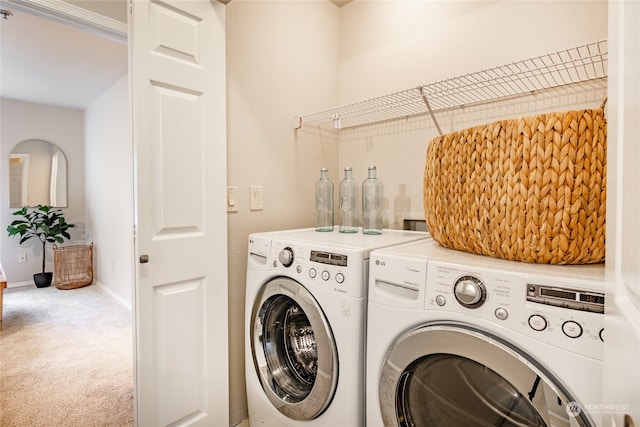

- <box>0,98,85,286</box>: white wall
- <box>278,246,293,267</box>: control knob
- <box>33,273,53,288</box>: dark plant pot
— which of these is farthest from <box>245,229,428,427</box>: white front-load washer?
<box>0,98,85,286</box>: white wall

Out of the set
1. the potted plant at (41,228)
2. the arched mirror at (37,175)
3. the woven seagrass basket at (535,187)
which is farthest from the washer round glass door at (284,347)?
the arched mirror at (37,175)

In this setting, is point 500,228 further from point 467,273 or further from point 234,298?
point 234,298

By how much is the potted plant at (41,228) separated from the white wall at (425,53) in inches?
167

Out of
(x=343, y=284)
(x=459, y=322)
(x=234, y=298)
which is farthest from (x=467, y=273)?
(x=234, y=298)

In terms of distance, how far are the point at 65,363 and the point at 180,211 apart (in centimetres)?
190

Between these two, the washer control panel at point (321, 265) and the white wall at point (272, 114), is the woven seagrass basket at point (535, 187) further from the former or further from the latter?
the white wall at point (272, 114)

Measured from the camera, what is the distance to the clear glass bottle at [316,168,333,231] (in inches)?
71.4

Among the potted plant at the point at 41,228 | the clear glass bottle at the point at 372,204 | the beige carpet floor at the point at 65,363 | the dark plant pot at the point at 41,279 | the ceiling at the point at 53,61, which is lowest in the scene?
the beige carpet floor at the point at 65,363

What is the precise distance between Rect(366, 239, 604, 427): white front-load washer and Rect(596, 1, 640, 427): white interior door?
0.24 m

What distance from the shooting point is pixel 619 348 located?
42 centimetres

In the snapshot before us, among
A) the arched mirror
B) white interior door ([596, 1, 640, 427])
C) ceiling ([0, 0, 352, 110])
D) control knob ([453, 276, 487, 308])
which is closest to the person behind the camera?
white interior door ([596, 1, 640, 427])

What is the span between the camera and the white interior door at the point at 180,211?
1311 mm

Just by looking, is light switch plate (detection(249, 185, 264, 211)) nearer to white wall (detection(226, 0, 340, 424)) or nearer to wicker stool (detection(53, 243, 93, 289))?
white wall (detection(226, 0, 340, 424))

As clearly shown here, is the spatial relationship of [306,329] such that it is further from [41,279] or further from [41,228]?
[41,228]
